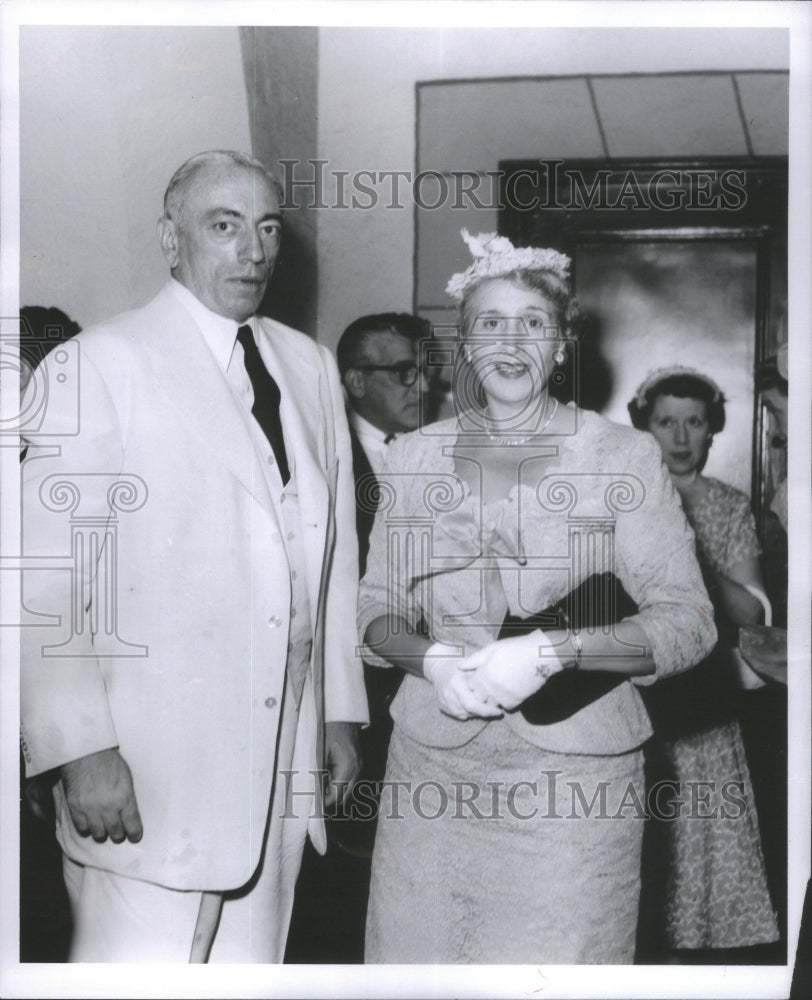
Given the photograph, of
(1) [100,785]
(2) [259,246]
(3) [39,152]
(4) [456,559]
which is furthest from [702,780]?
(3) [39,152]

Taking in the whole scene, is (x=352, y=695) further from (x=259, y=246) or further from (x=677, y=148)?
(x=677, y=148)

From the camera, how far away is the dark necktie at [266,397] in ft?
7.30

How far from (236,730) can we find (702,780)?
0.89 meters

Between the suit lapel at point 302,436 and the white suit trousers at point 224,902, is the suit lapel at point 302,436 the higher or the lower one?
the higher one

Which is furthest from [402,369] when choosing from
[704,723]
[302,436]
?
[704,723]

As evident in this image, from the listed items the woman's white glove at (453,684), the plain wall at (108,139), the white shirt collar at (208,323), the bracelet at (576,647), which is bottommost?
the woman's white glove at (453,684)

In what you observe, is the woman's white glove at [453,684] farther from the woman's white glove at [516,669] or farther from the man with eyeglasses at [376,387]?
the man with eyeglasses at [376,387]

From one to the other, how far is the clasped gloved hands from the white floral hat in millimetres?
658

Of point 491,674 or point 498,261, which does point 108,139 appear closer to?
point 498,261

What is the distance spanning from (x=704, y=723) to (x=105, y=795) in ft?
3.70

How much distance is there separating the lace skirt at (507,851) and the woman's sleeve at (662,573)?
0.22 metres

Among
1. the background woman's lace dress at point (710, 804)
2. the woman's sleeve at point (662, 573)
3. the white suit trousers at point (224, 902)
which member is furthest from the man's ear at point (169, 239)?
the background woman's lace dress at point (710, 804)

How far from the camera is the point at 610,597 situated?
2211 mm

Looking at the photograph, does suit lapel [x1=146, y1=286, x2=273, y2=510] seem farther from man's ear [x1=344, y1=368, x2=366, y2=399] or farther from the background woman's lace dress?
the background woman's lace dress
